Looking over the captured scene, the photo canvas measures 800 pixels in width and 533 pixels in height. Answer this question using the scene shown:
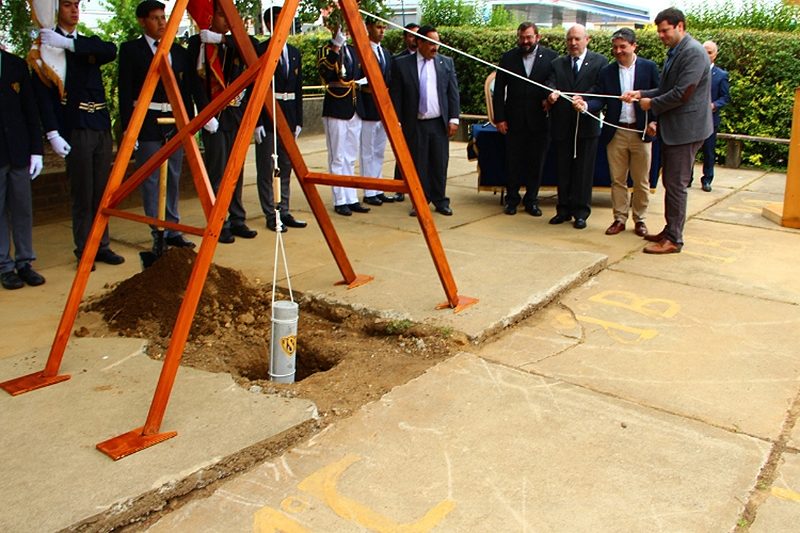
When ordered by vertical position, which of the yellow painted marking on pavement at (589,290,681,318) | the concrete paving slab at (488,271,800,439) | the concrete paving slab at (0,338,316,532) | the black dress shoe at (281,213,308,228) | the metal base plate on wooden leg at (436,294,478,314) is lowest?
the concrete paving slab at (0,338,316,532)

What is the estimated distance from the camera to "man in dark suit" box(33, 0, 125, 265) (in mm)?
5352

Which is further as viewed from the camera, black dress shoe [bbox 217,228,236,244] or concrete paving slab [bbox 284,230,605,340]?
black dress shoe [bbox 217,228,236,244]

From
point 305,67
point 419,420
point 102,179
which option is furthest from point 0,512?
point 305,67

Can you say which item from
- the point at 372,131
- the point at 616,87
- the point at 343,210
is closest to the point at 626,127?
the point at 616,87

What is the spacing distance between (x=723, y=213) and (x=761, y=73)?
170 inches

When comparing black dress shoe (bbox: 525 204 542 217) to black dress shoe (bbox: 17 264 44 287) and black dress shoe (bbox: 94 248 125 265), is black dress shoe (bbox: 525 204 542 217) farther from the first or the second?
black dress shoe (bbox: 17 264 44 287)

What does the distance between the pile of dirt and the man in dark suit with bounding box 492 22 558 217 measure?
342cm

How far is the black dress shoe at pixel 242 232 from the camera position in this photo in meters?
6.59

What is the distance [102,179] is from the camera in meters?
5.80

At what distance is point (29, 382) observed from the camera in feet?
11.9

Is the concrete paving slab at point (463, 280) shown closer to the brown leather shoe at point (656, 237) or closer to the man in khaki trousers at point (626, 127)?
the brown leather shoe at point (656, 237)

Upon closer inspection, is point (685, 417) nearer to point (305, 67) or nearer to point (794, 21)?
point (794, 21)

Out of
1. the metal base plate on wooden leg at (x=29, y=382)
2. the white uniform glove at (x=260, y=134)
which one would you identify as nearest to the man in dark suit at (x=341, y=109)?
the white uniform glove at (x=260, y=134)

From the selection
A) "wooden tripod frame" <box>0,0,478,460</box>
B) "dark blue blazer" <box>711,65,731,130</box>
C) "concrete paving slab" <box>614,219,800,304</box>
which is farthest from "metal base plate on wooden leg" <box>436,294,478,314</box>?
"dark blue blazer" <box>711,65,731,130</box>
